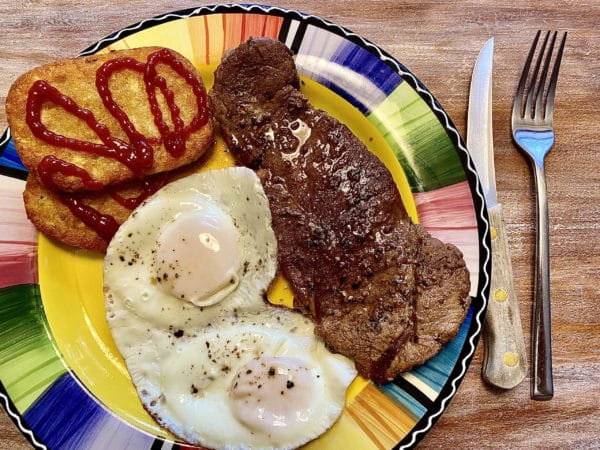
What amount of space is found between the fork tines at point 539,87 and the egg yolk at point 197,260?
193 cm

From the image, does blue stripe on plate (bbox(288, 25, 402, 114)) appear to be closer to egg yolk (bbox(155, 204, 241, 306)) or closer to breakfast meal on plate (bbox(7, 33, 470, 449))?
breakfast meal on plate (bbox(7, 33, 470, 449))

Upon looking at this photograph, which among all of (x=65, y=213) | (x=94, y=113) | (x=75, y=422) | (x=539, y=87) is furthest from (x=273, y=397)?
(x=539, y=87)

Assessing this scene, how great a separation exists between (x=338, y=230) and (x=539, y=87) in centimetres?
156

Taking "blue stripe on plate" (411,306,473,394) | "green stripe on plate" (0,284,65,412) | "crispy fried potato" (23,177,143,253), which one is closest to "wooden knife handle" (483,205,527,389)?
"blue stripe on plate" (411,306,473,394)

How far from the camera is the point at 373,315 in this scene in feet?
7.71

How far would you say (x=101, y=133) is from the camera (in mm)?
2420

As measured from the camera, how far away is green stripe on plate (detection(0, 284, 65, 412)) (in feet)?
7.52

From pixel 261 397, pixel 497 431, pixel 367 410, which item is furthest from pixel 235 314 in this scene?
pixel 497 431

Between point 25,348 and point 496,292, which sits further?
point 496,292

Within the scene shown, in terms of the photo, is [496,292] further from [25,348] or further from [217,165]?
[25,348]

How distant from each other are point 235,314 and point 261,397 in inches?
16.8

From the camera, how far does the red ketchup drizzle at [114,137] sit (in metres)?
2.38

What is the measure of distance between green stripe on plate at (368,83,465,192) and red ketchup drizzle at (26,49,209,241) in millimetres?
1002

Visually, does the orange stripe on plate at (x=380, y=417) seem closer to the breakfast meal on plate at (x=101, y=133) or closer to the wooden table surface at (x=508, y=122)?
the wooden table surface at (x=508, y=122)
